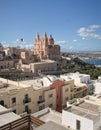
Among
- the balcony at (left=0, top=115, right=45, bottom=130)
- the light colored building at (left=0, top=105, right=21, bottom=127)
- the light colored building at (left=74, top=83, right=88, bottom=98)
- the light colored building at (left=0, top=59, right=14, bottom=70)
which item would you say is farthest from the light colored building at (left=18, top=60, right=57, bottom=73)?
the balcony at (left=0, top=115, right=45, bottom=130)

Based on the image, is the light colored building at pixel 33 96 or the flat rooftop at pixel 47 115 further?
the light colored building at pixel 33 96

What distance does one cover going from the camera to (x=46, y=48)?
3332 inches

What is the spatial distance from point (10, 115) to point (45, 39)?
74.9 m

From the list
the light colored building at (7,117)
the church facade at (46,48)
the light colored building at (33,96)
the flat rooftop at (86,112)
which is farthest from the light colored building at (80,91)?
the church facade at (46,48)

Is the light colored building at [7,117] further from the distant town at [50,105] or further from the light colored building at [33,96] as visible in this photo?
the light colored building at [33,96]

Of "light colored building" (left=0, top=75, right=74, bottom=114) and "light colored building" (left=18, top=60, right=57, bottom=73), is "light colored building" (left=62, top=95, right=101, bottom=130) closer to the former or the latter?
"light colored building" (left=0, top=75, right=74, bottom=114)

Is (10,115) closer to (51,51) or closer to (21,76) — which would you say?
(21,76)

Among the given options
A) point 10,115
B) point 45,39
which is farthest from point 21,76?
point 10,115

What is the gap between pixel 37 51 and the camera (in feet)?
292

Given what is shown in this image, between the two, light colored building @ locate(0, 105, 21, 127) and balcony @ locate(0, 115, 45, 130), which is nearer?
balcony @ locate(0, 115, 45, 130)

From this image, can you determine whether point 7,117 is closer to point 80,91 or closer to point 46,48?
point 80,91

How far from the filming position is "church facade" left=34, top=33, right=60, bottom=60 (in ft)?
276

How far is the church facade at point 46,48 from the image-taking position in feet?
276

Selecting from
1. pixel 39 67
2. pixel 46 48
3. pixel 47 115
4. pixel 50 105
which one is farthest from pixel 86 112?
pixel 46 48
